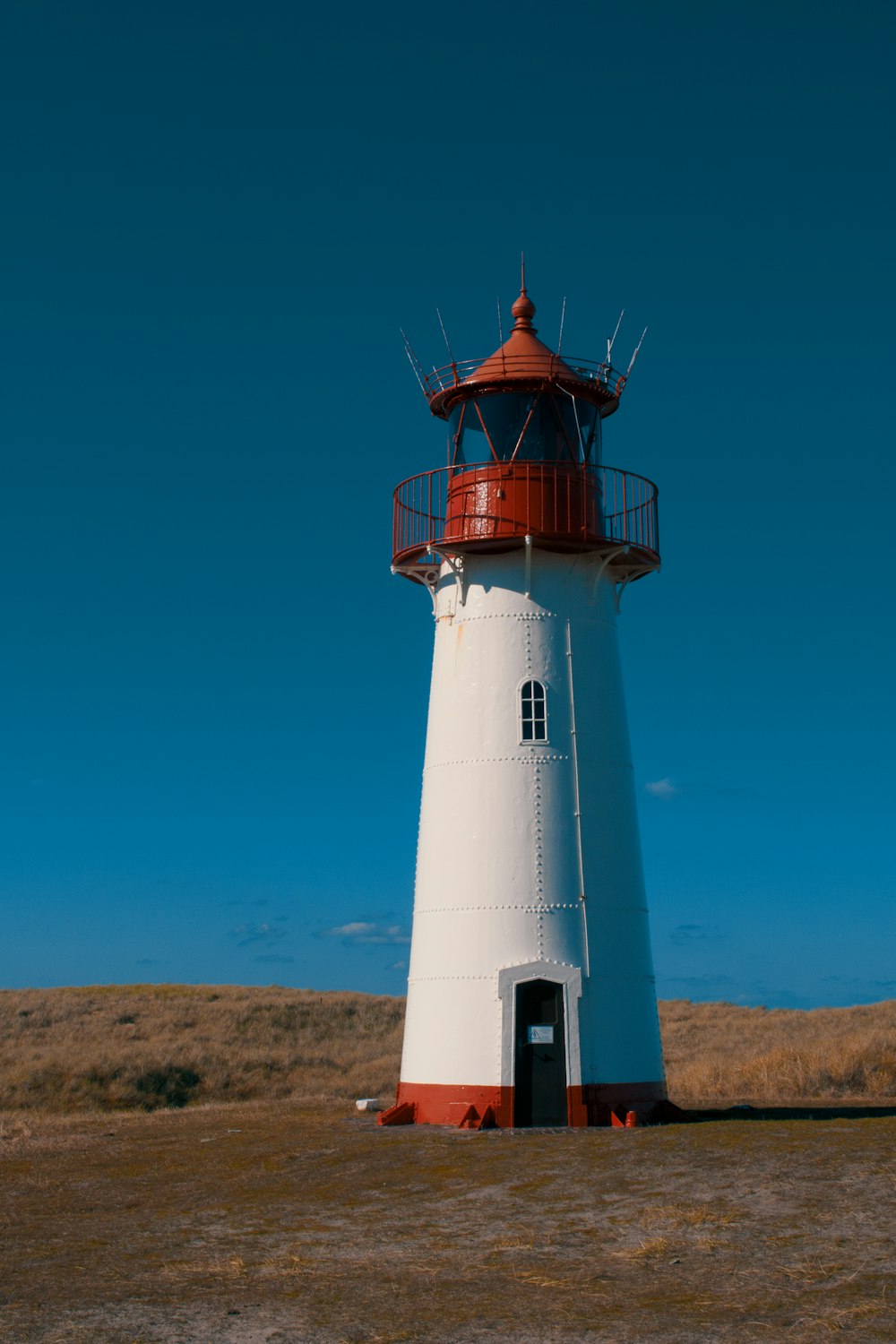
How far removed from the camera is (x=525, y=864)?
796 inches

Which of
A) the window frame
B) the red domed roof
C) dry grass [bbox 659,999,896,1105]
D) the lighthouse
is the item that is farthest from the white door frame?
the red domed roof

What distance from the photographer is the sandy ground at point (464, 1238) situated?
10031 millimetres

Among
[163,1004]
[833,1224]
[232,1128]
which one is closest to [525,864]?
[232,1128]

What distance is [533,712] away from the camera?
20.9 m

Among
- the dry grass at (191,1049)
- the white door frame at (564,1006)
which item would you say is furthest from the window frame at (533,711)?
the dry grass at (191,1049)

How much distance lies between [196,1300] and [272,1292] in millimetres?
591

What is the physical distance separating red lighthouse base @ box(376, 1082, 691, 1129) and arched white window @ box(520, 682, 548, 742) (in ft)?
16.0

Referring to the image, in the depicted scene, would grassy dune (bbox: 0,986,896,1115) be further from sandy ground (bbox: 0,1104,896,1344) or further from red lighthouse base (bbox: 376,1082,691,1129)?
sandy ground (bbox: 0,1104,896,1344)

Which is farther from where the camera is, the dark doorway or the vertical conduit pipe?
the vertical conduit pipe

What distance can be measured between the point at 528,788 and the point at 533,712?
1.13m

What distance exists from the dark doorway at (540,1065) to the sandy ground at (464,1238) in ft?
2.62

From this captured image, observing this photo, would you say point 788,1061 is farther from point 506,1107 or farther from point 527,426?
point 527,426

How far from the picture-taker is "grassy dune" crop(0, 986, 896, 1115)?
2622 centimetres

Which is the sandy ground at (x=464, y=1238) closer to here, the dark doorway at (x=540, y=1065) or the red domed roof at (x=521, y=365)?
the dark doorway at (x=540, y=1065)
